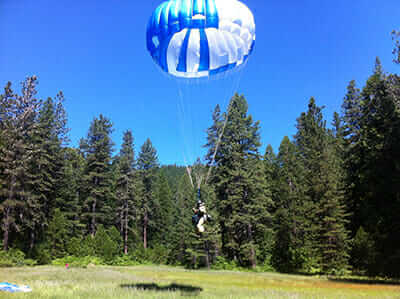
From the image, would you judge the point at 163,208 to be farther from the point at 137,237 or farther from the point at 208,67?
the point at 208,67

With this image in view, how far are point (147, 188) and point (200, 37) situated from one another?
130 feet

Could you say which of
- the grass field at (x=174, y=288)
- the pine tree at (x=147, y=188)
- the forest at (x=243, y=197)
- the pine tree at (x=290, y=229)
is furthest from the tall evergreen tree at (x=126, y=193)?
the grass field at (x=174, y=288)

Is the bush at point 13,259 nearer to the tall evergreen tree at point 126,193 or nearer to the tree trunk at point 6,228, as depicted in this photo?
the tree trunk at point 6,228

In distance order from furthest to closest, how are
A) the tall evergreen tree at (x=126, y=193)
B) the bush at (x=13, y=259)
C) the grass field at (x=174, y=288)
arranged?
1. the tall evergreen tree at (x=126, y=193)
2. the bush at (x=13, y=259)
3. the grass field at (x=174, y=288)

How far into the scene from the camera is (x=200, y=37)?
12820mm

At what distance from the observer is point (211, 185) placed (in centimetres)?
3425

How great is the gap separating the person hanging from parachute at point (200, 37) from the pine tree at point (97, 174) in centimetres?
2951

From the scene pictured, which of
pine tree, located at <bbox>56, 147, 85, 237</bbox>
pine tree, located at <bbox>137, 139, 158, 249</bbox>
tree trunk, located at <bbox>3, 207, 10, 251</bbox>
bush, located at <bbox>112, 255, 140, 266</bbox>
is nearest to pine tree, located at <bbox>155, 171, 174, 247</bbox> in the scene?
pine tree, located at <bbox>137, 139, 158, 249</bbox>

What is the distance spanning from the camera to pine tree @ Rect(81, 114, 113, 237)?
39.1 m

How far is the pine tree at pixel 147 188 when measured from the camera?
157 ft

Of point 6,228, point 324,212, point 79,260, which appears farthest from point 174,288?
point 79,260

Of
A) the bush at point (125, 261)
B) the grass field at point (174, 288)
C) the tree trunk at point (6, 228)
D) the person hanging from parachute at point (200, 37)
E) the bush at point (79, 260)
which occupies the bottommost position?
the bush at point (125, 261)

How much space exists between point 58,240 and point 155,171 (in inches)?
842

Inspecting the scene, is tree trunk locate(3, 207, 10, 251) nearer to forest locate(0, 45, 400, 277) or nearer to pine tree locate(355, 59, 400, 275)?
forest locate(0, 45, 400, 277)
